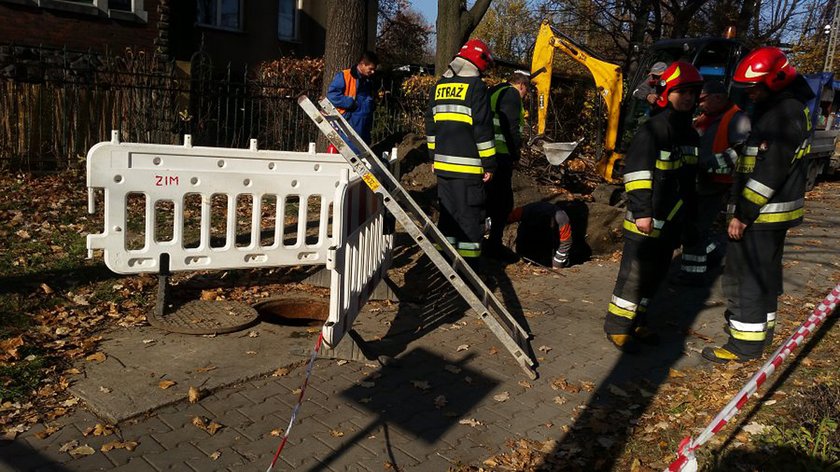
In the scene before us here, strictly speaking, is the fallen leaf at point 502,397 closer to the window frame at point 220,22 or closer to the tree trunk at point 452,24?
the tree trunk at point 452,24

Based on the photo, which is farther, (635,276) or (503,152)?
(503,152)

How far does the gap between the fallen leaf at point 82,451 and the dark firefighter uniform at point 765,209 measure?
14.0ft

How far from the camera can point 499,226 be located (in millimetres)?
7816

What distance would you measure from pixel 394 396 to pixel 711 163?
458 centimetres

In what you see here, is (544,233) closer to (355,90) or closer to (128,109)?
(355,90)

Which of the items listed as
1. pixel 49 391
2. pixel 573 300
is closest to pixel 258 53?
pixel 573 300

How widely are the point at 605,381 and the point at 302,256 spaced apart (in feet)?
9.22

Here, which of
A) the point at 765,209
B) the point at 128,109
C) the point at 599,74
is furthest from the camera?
the point at 599,74

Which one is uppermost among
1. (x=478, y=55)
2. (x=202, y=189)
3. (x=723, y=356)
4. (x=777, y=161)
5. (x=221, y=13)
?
(x=221, y=13)

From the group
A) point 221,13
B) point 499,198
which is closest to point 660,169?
point 499,198

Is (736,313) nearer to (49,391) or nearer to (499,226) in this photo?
(499,226)

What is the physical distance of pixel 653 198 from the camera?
5.25 m

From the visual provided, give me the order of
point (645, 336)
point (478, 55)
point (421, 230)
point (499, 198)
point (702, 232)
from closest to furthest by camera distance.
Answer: point (421, 230)
point (645, 336)
point (478, 55)
point (702, 232)
point (499, 198)

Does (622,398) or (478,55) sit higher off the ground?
(478,55)
